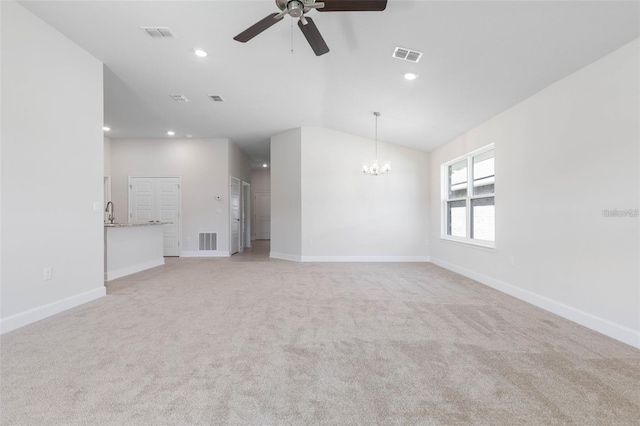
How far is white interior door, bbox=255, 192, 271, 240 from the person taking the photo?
12.8 meters

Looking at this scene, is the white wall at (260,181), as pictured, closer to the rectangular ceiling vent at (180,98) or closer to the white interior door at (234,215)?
the white interior door at (234,215)

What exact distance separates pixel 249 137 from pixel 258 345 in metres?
6.10

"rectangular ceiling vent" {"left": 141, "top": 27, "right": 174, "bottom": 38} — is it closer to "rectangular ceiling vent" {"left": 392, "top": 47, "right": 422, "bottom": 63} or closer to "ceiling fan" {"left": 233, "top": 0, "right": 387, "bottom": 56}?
"ceiling fan" {"left": 233, "top": 0, "right": 387, "bottom": 56}

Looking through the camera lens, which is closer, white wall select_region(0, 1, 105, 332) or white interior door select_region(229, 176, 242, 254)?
white wall select_region(0, 1, 105, 332)

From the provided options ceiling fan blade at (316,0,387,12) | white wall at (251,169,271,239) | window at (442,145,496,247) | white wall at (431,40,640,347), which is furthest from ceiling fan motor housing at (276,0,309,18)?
white wall at (251,169,271,239)

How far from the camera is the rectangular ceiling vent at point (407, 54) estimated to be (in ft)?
10.5

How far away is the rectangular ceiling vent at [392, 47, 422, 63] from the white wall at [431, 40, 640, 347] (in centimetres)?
150

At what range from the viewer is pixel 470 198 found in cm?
516

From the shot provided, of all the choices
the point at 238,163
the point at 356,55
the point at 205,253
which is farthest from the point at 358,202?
the point at 205,253

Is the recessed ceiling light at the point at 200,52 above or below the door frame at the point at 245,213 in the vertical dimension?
above

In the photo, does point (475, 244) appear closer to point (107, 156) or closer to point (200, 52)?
point (200, 52)

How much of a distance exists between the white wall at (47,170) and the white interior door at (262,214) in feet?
29.5

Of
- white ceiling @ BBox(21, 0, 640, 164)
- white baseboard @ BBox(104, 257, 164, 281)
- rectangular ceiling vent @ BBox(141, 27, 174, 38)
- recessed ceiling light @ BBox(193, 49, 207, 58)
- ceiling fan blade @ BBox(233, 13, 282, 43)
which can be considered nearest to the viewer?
ceiling fan blade @ BBox(233, 13, 282, 43)

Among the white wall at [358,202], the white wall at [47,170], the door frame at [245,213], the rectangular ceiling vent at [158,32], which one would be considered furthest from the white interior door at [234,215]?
the rectangular ceiling vent at [158,32]
